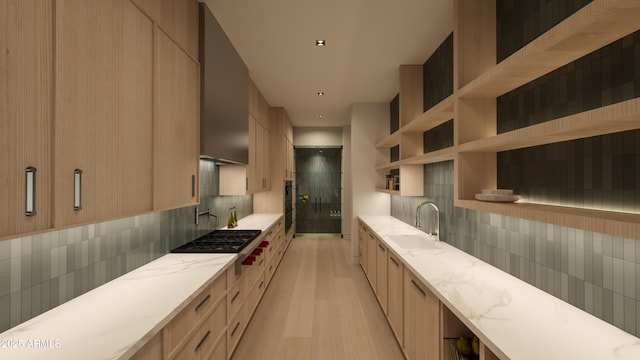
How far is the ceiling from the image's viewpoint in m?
2.38

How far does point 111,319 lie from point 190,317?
40cm

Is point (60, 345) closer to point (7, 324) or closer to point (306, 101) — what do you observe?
point (7, 324)

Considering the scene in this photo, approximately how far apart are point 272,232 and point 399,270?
7.42ft

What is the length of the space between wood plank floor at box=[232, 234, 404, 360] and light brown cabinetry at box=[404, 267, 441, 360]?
497 millimetres

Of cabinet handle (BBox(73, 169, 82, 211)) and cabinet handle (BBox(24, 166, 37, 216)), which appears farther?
cabinet handle (BBox(73, 169, 82, 211))

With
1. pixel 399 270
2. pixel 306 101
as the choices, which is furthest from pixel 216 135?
pixel 306 101

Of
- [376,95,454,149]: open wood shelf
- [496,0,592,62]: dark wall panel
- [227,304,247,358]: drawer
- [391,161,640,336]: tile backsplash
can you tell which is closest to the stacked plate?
[391,161,640,336]: tile backsplash

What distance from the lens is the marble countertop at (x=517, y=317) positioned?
3.36 ft

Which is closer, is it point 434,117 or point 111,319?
point 111,319

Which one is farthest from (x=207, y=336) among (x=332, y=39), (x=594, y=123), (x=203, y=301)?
(x=332, y=39)

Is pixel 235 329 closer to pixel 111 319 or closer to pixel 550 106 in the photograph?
pixel 111 319

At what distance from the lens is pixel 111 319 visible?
1.22m

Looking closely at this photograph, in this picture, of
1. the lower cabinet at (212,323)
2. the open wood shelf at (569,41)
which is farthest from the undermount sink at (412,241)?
the open wood shelf at (569,41)

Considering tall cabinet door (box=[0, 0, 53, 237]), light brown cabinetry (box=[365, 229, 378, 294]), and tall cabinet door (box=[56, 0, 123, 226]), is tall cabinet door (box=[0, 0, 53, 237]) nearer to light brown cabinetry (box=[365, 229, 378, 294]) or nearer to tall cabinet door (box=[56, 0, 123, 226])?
tall cabinet door (box=[56, 0, 123, 226])
